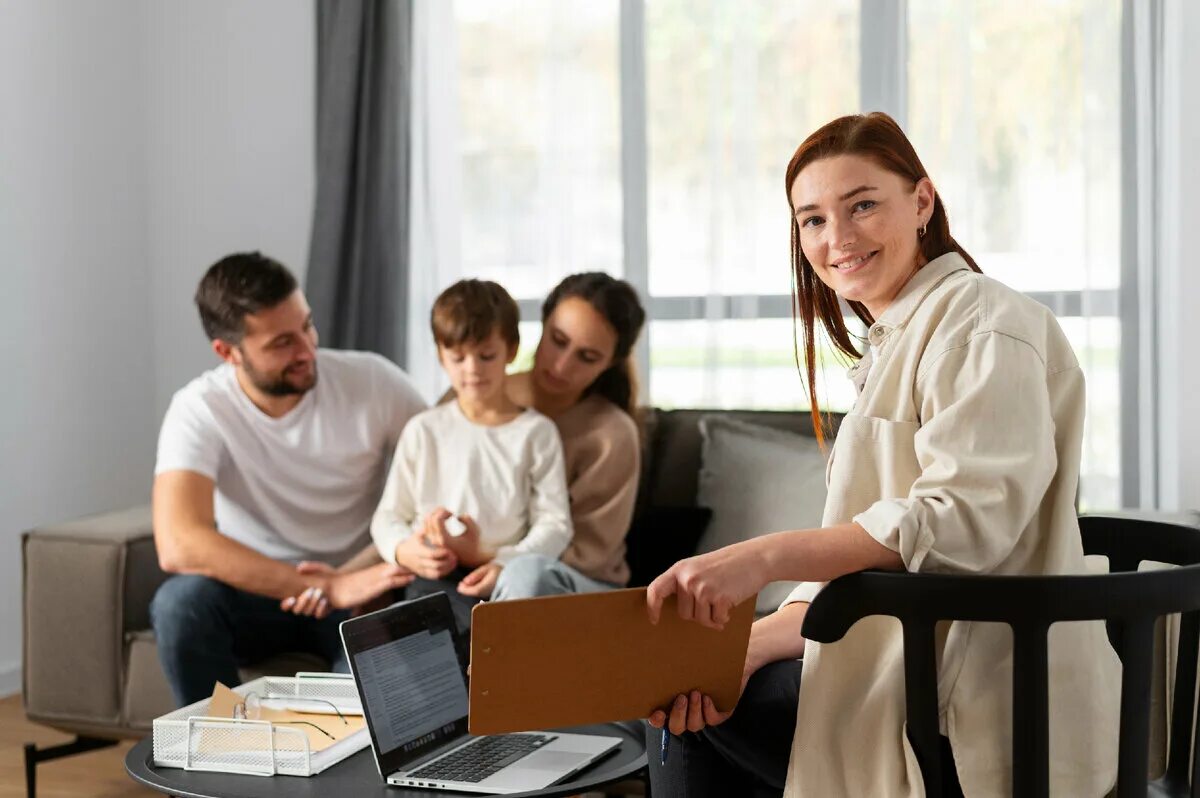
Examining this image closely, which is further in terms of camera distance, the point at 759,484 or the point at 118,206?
the point at 118,206

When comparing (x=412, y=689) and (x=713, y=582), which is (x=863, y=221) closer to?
(x=713, y=582)

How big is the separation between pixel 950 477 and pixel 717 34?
2814 mm

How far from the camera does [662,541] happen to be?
3111 millimetres

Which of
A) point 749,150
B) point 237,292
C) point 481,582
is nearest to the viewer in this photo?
point 481,582

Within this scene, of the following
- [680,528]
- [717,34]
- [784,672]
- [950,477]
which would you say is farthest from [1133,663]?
[717,34]

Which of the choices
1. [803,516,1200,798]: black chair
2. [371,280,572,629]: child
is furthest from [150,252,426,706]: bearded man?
[803,516,1200,798]: black chair

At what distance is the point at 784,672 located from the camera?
60.2 inches

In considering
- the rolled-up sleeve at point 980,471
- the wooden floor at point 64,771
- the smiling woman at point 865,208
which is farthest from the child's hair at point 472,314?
the rolled-up sleeve at point 980,471

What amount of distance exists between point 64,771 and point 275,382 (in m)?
1.11

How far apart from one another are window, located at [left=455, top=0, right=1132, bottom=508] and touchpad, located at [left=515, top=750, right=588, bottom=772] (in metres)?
1.99

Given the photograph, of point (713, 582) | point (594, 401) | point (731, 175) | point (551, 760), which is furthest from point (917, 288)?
point (731, 175)

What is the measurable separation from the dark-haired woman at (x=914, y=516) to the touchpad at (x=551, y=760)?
0.40 meters

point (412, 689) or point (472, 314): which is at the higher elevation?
point (472, 314)

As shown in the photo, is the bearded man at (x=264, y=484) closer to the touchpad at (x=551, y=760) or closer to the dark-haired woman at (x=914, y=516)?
the touchpad at (x=551, y=760)
